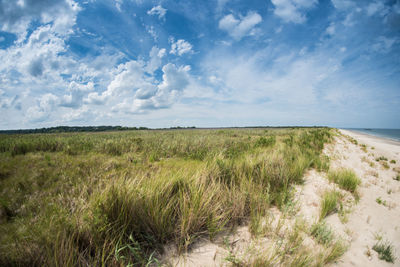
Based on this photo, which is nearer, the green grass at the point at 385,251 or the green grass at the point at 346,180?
the green grass at the point at 385,251

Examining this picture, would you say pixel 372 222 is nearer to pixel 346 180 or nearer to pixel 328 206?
pixel 328 206

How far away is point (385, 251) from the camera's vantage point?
192cm

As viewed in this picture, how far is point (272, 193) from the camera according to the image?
311 centimetres

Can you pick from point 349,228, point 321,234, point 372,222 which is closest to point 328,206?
point 349,228

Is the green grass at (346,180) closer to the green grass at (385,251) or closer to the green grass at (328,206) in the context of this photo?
the green grass at (328,206)

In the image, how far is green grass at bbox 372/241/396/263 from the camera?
1885 mm

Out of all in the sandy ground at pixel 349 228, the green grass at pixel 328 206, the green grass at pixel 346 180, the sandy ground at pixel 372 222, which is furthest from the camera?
the green grass at pixel 346 180

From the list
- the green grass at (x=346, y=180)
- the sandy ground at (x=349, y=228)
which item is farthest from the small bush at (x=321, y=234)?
the green grass at (x=346, y=180)

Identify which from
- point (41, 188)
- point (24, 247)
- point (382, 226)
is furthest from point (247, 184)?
point (41, 188)

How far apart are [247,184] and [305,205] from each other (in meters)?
1.31

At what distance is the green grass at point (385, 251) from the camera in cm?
189

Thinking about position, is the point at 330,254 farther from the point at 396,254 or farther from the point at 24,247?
the point at 24,247

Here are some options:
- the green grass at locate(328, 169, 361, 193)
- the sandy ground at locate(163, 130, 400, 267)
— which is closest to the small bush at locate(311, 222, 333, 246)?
the sandy ground at locate(163, 130, 400, 267)

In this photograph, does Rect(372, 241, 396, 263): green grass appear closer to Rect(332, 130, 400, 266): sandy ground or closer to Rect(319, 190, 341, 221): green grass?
Rect(332, 130, 400, 266): sandy ground
